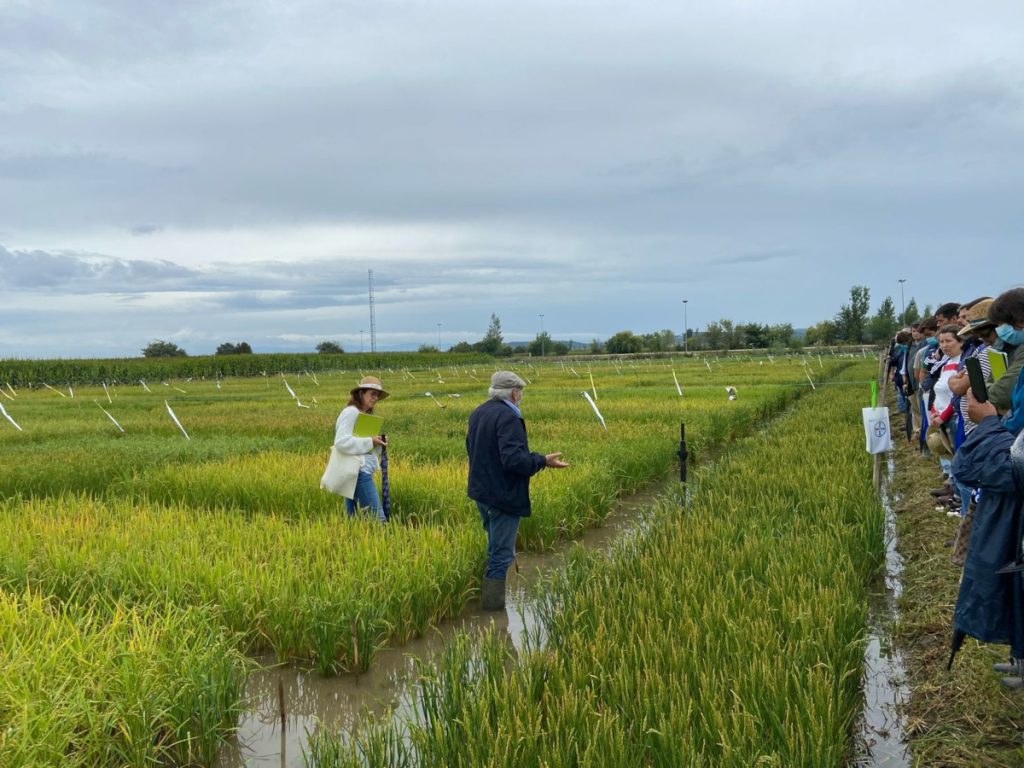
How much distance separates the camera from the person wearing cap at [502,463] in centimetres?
470

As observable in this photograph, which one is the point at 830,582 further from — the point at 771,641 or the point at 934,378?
the point at 934,378

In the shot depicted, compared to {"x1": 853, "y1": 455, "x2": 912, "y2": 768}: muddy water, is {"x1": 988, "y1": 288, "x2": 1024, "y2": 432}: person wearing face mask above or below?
above

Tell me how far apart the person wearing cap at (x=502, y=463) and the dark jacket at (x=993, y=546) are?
88.1 inches

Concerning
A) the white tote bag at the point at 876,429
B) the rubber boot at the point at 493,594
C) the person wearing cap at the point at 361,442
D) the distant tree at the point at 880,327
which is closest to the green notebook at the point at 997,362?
the white tote bag at the point at 876,429

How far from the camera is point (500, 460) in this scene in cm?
483

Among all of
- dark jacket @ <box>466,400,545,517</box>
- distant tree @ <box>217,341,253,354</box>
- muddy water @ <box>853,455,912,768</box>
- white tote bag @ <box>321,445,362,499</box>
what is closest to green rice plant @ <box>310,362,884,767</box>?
muddy water @ <box>853,455,912,768</box>

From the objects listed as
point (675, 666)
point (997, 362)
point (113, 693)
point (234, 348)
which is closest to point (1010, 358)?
point (997, 362)

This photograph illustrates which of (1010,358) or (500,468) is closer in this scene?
(1010,358)

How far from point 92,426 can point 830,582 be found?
15211 millimetres

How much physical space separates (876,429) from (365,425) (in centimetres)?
455

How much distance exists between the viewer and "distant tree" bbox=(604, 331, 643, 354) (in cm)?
9894

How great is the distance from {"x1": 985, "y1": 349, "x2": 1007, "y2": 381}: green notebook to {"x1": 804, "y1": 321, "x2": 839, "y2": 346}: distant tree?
95371mm

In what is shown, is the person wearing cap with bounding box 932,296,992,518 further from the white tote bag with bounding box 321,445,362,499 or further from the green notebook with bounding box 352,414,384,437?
the white tote bag with bounding box 321,445,362,499

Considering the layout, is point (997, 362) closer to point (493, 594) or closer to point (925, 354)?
point (493, 594)
